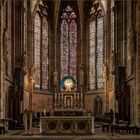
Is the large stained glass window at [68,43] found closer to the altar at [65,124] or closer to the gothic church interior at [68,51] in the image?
the gothic church interior at [68,51]

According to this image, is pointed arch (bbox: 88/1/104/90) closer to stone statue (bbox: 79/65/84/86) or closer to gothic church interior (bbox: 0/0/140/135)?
gothic church interior (bbox: 0/0/140/135)

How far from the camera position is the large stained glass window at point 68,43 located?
4122cm

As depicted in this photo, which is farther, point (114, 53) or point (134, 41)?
point (114, 53)

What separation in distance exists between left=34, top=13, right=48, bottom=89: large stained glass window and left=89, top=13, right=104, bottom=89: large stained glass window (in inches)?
167

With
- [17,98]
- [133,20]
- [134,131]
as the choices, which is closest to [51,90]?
[17,98]

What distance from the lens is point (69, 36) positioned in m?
41.6

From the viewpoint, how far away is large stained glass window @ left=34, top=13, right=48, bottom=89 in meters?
39.0

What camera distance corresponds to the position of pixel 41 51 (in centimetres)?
3950

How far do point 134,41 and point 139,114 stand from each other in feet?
13.8

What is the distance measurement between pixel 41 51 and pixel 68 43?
10.9 ft

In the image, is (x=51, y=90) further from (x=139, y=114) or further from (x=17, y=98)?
(x=139, y=114)

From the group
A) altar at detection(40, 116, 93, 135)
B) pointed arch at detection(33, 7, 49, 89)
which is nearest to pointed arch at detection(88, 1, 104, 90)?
pointed arch at detection(33, 7, 49, 89)

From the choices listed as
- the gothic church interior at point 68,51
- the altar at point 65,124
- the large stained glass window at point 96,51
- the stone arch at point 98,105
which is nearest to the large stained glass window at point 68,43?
the gothic church interior at point 68,51

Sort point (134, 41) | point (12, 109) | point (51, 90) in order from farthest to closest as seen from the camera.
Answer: point (51, 90)
point (12, 109)
point (134, 41)
